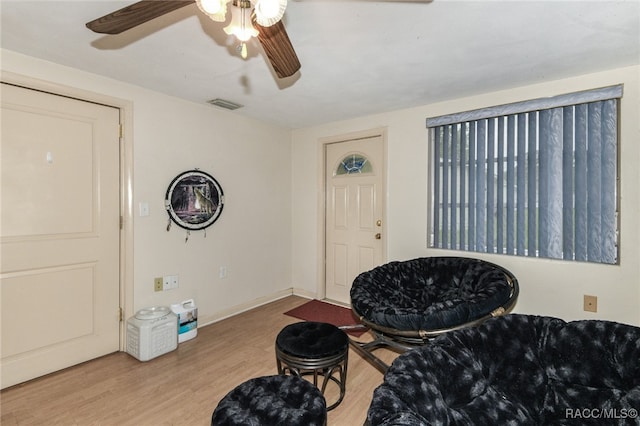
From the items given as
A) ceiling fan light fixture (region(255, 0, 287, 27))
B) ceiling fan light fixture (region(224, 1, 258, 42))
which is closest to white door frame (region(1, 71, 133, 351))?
ceiling fan light fixture (region(224, 1, 258, 42))

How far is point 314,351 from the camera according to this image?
176 centimetres

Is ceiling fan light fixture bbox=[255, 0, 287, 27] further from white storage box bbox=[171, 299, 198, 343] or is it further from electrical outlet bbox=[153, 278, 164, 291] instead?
white storage box bbox=[171, 299, 198, 343]

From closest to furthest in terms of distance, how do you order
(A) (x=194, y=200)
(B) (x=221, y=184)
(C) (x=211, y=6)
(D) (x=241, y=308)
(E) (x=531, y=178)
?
(C) (x=211, y=6)
(E) (x=531, y=178)
(A) (x=194, y=200)
(B) (x=221, y=184)
(D) (x=241, y=308)

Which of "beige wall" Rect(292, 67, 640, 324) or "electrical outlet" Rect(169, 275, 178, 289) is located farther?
"electrical outlet" Rect(169, 275, 178, 289)

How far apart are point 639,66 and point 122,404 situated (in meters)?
4.33

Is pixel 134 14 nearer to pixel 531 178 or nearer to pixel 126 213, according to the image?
pixel 126 213

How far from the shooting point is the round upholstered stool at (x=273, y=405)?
1235 millimetres

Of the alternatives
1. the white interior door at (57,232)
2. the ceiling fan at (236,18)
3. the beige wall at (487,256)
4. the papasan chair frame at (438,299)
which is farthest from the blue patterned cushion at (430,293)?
the white interior door at (57,232)

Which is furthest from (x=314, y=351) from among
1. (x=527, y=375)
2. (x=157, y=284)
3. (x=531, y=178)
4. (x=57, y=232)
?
(x=531, y=178)

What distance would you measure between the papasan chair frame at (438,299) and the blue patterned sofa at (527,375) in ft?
1.47

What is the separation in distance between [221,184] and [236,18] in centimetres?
233

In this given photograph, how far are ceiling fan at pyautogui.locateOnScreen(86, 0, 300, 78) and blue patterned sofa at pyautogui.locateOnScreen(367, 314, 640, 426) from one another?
4.70ft

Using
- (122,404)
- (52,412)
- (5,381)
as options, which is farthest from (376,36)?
A: (5,381)

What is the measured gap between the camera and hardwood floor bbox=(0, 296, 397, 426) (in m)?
1.84
